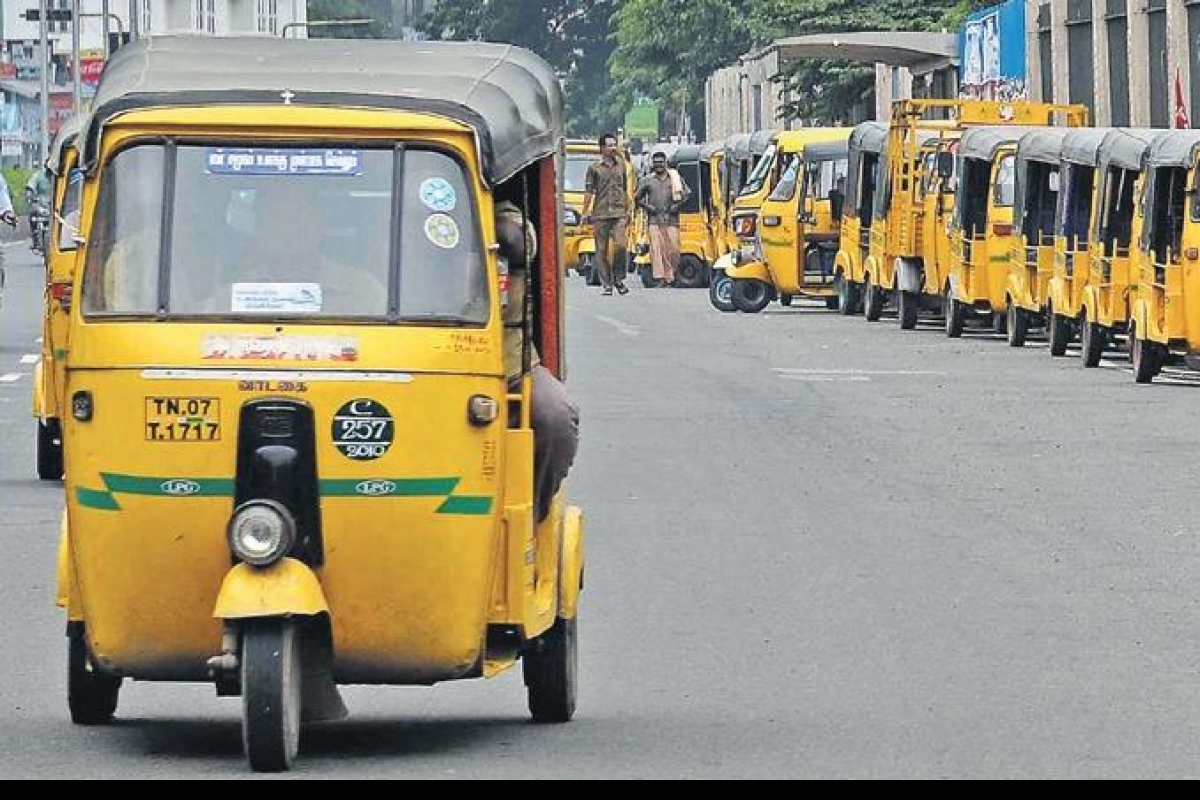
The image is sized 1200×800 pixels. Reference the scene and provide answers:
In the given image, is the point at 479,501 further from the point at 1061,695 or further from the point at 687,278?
the point at 687,278

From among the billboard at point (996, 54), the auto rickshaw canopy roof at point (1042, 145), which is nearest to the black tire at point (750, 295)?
the auto rickshaw canopy roof at point (1042, 145)

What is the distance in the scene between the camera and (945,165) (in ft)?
115

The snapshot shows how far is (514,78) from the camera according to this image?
31.9 ft

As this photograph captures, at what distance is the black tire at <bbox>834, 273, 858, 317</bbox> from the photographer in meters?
38.7

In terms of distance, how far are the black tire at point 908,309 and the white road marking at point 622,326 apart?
9.23 feet

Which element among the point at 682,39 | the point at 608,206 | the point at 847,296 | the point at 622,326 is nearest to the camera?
the point at 622,326

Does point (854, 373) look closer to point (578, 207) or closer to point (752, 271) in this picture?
point (752, 271)

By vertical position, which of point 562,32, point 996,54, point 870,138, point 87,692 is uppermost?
point 562,32

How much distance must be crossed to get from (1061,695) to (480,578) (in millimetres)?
2321

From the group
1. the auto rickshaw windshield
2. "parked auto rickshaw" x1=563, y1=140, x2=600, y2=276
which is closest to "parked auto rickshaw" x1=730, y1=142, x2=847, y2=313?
"parked auto rickshaw" x1=563, y1=140, x2=600, y2=276

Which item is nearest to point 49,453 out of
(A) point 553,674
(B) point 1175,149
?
(A) point 553,674

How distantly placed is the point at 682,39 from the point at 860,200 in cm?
6356

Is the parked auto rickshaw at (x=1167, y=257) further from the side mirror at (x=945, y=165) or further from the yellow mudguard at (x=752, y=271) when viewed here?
the yellow mudguard at (x=752, y=271)

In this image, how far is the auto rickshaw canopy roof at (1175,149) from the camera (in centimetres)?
2526
